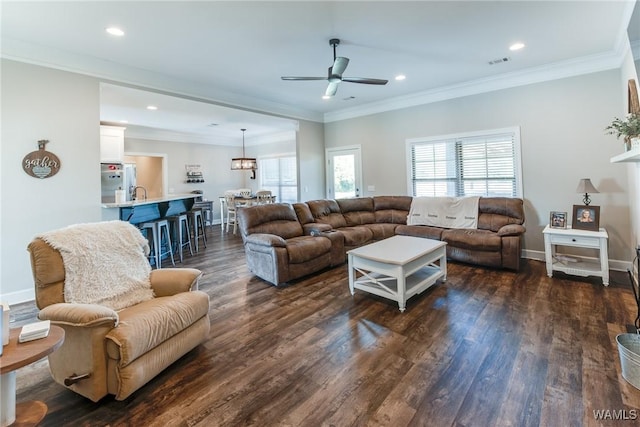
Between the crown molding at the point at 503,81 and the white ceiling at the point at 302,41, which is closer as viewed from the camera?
the white ceiling at the point at 302,41

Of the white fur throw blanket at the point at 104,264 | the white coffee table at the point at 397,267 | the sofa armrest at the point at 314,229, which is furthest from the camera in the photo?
the sofa armrest at the point at 314,229

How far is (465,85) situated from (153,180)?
8558mm

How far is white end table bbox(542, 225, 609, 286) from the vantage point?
135 inches

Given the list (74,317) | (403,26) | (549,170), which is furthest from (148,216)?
(549,170)

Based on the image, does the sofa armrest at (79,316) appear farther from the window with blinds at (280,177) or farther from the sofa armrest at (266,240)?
the window with blinds at (280,177)

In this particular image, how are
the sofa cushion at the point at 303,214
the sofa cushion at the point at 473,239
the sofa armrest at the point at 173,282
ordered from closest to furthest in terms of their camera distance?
the sofa armrest at the point at 173,282 < the sofa cushion at the point at 473,239 < the sofa cushion at the point at 303,214

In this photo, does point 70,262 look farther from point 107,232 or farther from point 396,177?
point 396,177

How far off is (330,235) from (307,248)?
1.98ft

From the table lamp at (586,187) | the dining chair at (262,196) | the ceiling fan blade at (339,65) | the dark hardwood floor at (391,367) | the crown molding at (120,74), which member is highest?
the crown molding at (120,74)

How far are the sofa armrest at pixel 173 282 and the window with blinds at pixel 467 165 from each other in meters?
4.69

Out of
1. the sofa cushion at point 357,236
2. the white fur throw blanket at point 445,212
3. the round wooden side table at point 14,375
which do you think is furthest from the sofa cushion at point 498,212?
the round wooden side table at point 14,375

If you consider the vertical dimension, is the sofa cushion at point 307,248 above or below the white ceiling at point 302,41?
below

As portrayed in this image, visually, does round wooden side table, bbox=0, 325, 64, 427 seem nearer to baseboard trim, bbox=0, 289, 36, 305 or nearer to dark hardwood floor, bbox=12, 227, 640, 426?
dark hardwood floor, bbox=12, 227, 640, 426

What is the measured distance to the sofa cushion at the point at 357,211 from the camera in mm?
5719
